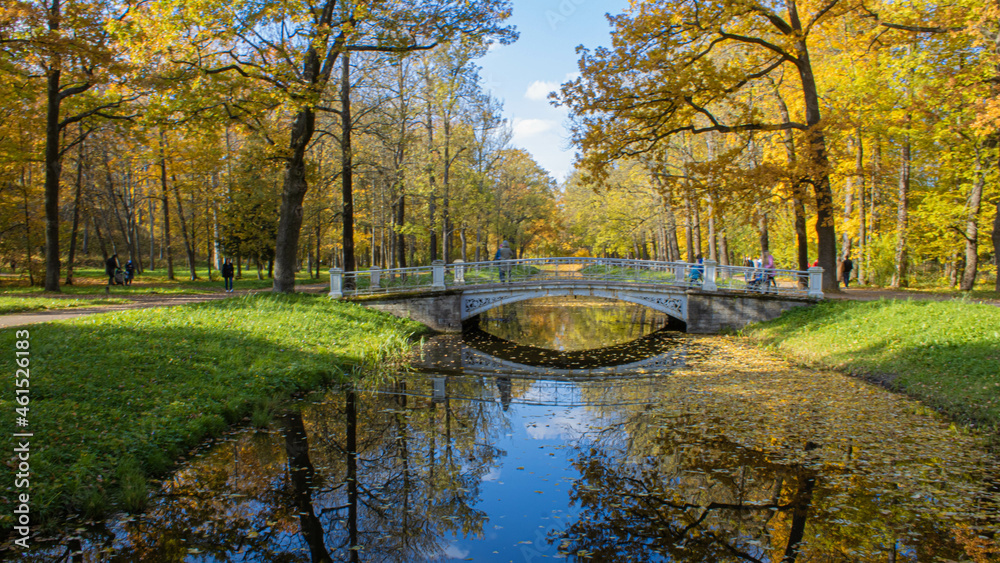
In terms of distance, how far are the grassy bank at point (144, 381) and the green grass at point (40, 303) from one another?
461 cm

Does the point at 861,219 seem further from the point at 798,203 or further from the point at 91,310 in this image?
the point at 91,310

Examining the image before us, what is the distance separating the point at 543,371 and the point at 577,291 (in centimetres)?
701

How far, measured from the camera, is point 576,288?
744 inches

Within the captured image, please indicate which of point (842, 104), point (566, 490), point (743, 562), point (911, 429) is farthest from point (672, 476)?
point (842, 104)

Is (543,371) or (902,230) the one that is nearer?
(543,371)

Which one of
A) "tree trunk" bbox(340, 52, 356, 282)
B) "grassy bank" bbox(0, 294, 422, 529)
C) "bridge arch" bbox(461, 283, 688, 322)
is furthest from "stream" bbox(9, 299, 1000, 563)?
"tree trunk" bbox(340, 52, 356, 282)

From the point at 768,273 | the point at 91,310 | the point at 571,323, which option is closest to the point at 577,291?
the point at 571,323

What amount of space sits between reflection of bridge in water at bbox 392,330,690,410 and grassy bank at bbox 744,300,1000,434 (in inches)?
121

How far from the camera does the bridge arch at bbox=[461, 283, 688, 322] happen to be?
18.4 metres

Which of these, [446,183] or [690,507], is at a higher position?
[446,183]

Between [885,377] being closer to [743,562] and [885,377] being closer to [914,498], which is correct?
[914,498]

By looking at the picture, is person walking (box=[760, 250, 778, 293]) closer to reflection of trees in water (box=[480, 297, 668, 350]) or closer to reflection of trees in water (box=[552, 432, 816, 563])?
reflection of trees in water (box=[480, 297, 668, 350])

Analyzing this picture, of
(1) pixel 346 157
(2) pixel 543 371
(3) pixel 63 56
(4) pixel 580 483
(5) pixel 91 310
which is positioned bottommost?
(2) pixel 543 371

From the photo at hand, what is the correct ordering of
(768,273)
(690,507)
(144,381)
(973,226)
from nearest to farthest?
(690,507) → (144,381) → (973,226) → (768,273)
